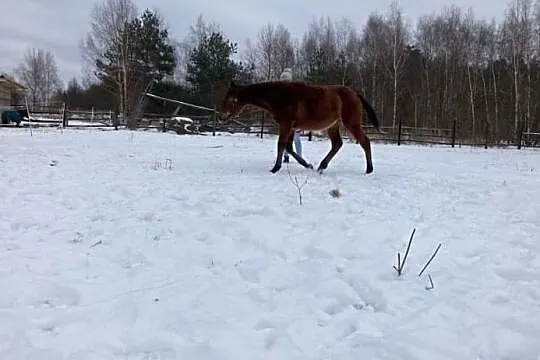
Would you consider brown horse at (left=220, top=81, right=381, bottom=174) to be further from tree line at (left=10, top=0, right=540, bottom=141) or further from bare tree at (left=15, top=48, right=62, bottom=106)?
bare tree at (left=15, top=48, right=62, bottom=106)

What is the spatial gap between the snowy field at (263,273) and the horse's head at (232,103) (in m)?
1.95

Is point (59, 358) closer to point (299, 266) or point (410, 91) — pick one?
point (299, 266)

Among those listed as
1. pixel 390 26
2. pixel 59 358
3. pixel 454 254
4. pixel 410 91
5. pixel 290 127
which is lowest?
pixel 59 358

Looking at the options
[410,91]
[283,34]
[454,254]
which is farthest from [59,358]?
[283,34]

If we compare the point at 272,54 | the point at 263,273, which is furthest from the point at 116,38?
the point at 263,273

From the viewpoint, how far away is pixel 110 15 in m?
35.9

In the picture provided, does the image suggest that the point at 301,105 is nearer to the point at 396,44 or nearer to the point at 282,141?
the point at 282,141

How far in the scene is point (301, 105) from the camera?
705 centimetres

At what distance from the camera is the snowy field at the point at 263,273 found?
243 cm

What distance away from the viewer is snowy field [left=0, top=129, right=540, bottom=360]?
2.43 metres

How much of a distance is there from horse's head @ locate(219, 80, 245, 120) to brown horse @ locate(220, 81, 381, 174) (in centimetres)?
2

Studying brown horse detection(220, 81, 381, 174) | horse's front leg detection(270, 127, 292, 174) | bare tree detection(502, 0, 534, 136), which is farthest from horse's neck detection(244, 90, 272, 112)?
bare tree detection(502, 0, 534, 136)

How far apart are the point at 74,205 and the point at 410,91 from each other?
1324 inches

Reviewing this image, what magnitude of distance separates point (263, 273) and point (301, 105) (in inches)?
167
